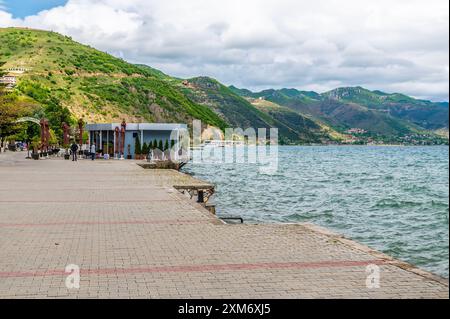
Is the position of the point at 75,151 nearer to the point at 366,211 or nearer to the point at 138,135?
the point at 138,135

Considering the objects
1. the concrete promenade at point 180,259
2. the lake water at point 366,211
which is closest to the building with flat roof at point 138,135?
the lake water at point 366,211

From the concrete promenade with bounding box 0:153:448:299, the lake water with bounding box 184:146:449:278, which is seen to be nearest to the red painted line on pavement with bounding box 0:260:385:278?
the concrete promenade with bounding box 0:153:448:299

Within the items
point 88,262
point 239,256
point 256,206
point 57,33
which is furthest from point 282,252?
point 57,33

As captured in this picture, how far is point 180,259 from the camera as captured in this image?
8367 millimetres

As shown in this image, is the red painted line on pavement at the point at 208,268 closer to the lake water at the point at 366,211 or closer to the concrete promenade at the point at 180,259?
the concrete promenade at the point at 180,259

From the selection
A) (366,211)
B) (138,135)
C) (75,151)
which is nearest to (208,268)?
(366,211)

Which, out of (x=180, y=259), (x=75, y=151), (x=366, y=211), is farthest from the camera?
(x=75, y=151)

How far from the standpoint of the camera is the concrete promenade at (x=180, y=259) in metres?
6.60

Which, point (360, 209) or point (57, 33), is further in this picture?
point (57, 33)

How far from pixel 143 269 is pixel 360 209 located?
19.9m
